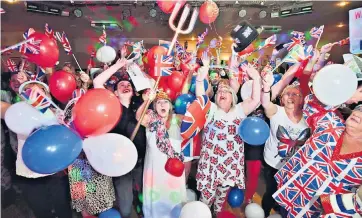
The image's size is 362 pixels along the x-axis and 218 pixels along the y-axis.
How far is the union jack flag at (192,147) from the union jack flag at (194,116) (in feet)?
1.32

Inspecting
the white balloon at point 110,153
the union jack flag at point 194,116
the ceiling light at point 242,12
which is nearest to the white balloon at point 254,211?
the union jack flag at point 194,116

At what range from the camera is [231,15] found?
7805mm

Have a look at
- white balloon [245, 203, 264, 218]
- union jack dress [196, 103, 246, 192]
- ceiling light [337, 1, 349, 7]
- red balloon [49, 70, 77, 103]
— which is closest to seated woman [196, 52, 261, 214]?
union jack dress [196, 103, 246, 192]

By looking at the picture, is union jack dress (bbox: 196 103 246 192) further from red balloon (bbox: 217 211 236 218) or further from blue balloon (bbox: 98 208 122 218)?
blue balloon (bbox: 98 208 122 218)

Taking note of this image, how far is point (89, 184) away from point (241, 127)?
1.26 m

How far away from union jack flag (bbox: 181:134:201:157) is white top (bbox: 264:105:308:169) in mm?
615

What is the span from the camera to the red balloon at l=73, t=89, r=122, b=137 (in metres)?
1.82

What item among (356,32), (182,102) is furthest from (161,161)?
(356,32)

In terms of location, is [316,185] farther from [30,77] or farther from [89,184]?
[30,77]

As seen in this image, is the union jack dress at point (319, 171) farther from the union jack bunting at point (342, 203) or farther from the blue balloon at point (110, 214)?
the blue balloon at point (110, 214)

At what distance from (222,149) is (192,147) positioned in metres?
0.40

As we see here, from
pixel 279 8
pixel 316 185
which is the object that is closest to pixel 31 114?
pixel 316 185

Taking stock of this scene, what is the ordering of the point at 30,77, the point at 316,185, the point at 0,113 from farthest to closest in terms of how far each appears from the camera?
the point at 30,77 → the point at 0,113 → the point at 316,185

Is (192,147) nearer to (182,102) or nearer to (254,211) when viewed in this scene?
(182,102)
